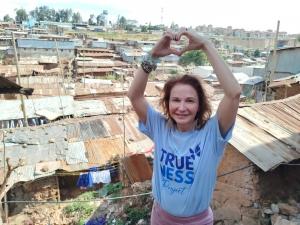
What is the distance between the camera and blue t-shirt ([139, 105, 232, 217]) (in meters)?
1.70

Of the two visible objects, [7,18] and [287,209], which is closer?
[287,209]

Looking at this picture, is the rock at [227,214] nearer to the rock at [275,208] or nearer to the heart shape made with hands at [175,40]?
the rock at [275,208]

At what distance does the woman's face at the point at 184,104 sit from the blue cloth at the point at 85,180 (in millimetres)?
9303

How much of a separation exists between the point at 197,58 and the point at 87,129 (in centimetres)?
3443

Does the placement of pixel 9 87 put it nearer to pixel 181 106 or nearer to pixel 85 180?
pixel 181 106

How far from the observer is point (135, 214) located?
6.00m

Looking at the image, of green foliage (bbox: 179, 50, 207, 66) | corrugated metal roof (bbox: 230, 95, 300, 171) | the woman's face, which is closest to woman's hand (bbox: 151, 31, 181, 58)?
the woman's face

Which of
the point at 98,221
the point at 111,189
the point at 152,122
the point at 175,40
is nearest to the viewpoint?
the point at 175,40

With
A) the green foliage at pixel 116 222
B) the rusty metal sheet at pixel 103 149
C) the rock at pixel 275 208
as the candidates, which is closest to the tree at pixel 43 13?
the rusty metal sheet at pixel 103 149

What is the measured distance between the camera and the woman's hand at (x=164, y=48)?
1.84 metres

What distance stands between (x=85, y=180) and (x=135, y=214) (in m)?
5.09

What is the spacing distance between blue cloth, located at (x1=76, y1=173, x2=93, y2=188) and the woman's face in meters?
9.30

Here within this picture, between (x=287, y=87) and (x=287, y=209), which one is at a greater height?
(x=287, y=87)

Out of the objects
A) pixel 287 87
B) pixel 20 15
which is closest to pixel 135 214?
pixel 287 87
